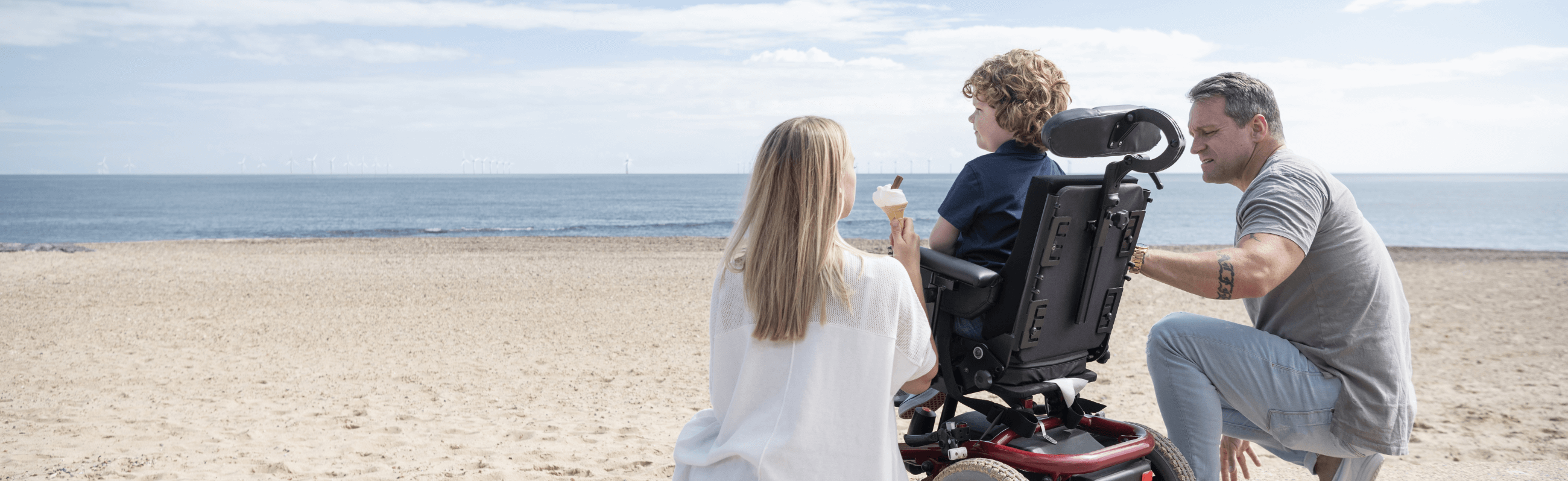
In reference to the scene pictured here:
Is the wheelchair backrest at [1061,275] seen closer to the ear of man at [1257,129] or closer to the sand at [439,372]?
the ear of man at [1257,129]

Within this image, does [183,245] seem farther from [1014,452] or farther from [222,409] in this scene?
[1014,452]

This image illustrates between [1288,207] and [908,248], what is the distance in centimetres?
110

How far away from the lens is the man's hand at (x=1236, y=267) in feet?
7.95

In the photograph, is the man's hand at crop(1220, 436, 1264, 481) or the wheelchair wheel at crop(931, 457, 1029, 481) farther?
the man's hand at crop(1220, 436, 1264, 481)

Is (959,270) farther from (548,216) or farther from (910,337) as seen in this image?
(548,216)

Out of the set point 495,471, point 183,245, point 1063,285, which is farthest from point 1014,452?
point 183,245

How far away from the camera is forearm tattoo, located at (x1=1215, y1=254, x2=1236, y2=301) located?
241 cm

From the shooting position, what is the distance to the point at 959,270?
2.46m

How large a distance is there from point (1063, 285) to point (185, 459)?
4.57 m

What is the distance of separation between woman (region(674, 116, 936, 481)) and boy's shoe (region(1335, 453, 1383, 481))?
5.22ft

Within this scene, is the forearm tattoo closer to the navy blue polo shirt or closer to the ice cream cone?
the navy blue polo shirt

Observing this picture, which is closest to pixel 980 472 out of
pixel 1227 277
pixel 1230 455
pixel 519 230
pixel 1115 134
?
pixel 1227 277

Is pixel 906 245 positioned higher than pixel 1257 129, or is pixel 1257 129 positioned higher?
pixel 1257 129

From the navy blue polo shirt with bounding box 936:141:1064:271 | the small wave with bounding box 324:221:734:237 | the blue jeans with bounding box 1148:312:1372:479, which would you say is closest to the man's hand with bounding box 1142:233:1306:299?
the blue jeans with bounding box 1148:312:1372:479
